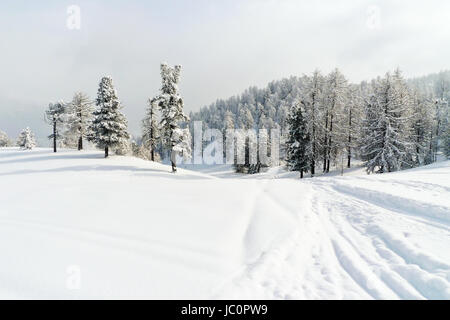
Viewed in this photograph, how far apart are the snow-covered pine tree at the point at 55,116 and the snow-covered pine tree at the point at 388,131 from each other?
159 feet

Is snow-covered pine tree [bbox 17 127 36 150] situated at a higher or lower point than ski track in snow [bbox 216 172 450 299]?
higher

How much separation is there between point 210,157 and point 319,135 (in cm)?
6138

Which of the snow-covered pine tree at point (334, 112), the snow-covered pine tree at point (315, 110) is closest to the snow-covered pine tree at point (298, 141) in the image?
the snow-covered pine tree at point (315, 110)

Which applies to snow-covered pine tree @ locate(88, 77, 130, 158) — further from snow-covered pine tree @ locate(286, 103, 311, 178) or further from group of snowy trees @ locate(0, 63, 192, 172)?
snow-covered pine tree @ locate(286, 103, 311, 178)

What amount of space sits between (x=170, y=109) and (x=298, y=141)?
18341 mm

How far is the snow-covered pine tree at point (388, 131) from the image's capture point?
90.0ft

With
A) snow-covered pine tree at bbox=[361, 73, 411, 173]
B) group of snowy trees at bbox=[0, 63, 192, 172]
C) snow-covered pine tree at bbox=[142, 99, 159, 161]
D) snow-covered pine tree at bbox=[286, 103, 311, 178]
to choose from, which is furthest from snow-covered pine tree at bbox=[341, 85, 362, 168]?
snow-covered pine tree at bbox=[142, 99, 159, 161]

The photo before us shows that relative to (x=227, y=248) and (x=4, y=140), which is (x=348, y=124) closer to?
(x=227, y=248)

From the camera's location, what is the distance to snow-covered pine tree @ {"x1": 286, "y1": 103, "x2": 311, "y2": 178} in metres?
31.8

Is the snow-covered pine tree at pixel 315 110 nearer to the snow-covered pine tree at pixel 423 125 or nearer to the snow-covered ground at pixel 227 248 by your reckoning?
the snow-covered pine tree at pixel 423 125

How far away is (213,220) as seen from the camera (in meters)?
8.22

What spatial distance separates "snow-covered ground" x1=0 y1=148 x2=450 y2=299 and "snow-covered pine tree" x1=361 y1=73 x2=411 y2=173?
1974 cm
